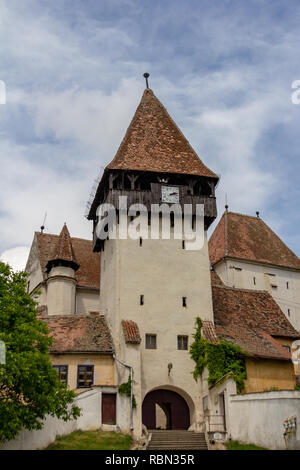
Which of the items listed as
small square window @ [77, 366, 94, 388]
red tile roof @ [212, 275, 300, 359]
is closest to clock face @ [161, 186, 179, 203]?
red tile roof @ [212, 275, 300, 359]

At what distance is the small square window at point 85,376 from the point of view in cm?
3184

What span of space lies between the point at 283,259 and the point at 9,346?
116 feet

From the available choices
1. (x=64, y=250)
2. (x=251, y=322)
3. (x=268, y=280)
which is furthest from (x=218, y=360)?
(x=268, y=280)

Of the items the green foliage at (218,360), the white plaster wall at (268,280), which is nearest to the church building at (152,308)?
the green foliage at (218,360)

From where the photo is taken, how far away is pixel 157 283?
3431 cm

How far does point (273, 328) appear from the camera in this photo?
3812 cm

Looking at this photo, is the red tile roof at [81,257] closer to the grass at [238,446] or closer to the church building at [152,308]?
the church building at [152,308]

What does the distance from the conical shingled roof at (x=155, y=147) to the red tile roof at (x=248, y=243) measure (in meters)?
12.5

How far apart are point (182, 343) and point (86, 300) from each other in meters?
12.6

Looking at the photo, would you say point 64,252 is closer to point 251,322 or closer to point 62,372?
point 62,372

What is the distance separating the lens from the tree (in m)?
20.0

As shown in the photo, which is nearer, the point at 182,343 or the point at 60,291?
the point at 182,343

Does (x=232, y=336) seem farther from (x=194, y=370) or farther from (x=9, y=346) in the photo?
(x=9, y=346)
